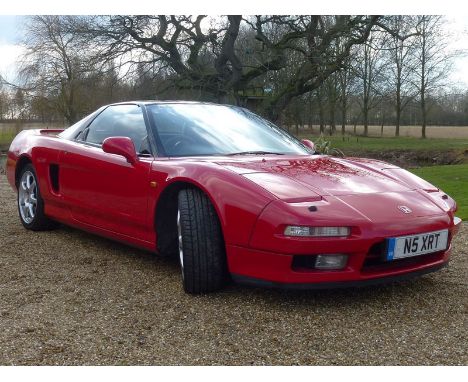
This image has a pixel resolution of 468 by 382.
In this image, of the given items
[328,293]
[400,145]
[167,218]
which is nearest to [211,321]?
[328,293]

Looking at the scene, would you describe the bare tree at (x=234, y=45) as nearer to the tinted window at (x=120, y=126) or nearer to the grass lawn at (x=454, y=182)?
the grass lawn at (x=454, y=182)

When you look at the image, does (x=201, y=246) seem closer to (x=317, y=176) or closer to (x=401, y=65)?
(x=317, y=176)

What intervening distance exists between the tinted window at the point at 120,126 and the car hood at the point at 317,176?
942mm

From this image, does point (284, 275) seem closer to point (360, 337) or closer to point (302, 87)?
point (360, 337)

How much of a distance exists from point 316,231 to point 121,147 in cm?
165

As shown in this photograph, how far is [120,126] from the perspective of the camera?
4.50m

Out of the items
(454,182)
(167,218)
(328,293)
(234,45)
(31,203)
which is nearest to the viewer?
(328,293)

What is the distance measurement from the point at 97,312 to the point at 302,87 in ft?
63.8

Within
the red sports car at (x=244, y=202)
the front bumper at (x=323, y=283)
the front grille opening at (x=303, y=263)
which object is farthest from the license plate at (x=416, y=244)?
the front grille opening at (x=303, y=263)

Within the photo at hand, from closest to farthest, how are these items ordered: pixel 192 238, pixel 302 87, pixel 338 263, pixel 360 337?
1. pixel 360 337
2. pixel 338 263
3. pixel 192 238
4. pixel 302 87

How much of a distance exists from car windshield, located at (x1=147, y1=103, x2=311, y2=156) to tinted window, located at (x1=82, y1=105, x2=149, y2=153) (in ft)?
0.41

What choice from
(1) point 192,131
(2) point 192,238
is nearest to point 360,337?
(2) point 192,238

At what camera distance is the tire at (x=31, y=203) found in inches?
211

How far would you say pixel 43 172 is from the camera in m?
5.16
